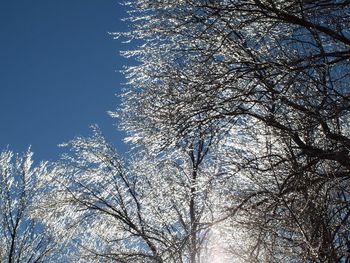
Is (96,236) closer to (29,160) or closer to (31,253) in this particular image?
(31,253)

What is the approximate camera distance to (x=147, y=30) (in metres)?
4.46

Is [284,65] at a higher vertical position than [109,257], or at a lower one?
lower

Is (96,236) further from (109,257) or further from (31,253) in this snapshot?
(31,253)

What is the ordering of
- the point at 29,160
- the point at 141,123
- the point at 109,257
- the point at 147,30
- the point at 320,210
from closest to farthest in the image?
1. the point at 320,210
2. the point at 147,30
3. the point at 141,123
4. the point at 109,257
5. the point at 29,160

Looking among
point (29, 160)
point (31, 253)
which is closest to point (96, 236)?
point (31, 253)

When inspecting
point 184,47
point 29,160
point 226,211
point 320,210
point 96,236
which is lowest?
point 320,210

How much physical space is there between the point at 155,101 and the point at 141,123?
45 cm

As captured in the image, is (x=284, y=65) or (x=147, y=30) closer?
(x=284, y=65)

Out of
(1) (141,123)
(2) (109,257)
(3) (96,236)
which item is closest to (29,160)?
(3) (96,236)

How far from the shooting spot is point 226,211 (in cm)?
458

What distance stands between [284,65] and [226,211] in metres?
1.74

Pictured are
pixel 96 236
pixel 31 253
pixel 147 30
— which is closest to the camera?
pixel 147 30

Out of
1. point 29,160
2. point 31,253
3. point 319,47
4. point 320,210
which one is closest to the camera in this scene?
point 320,210

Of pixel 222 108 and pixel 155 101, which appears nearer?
pixel 222 108
